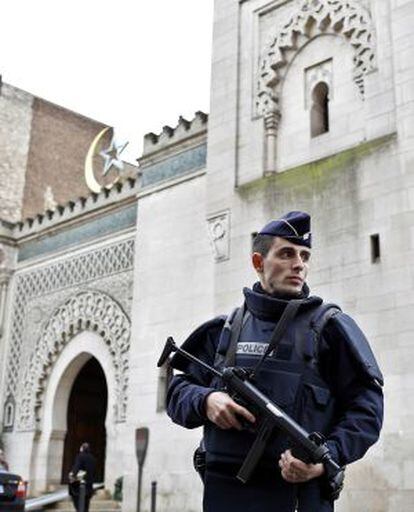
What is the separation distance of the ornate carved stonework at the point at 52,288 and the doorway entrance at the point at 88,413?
111 cm

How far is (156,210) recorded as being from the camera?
1366 cm

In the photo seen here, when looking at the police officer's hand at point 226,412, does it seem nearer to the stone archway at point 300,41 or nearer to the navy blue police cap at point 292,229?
the navy blue police cap at point 292,229

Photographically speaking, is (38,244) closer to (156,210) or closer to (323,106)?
(156,210)

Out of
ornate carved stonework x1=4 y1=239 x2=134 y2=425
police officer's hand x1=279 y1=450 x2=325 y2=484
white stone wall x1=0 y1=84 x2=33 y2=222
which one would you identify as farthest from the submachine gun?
white stone wall x1=0 y1=84 x2=33 y2=222

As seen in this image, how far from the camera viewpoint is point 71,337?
52.3 feet

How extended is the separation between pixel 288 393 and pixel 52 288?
15.0 metres

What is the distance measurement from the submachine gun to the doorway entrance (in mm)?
14646

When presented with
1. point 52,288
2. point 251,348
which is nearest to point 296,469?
point 251,348

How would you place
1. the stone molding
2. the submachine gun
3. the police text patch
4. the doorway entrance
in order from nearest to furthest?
the submachine gun, the police text patch, the stone molding, the doorway entrance

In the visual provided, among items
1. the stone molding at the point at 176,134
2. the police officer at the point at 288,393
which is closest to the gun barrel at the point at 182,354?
the police officer at the point at 288,393

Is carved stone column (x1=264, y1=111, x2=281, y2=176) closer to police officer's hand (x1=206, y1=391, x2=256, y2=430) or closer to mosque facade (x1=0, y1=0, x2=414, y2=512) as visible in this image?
mosque facade (x1=0, y1=0, x2=414, y2=512)

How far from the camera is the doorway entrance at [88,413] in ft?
54.6

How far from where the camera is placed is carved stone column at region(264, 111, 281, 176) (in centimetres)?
1105

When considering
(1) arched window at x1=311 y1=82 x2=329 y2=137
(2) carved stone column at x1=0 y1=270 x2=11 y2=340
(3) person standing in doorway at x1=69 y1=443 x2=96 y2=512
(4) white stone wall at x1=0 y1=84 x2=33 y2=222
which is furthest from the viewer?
(4) white stone wall at x1=0 y1=84 x2=33 y2=222
